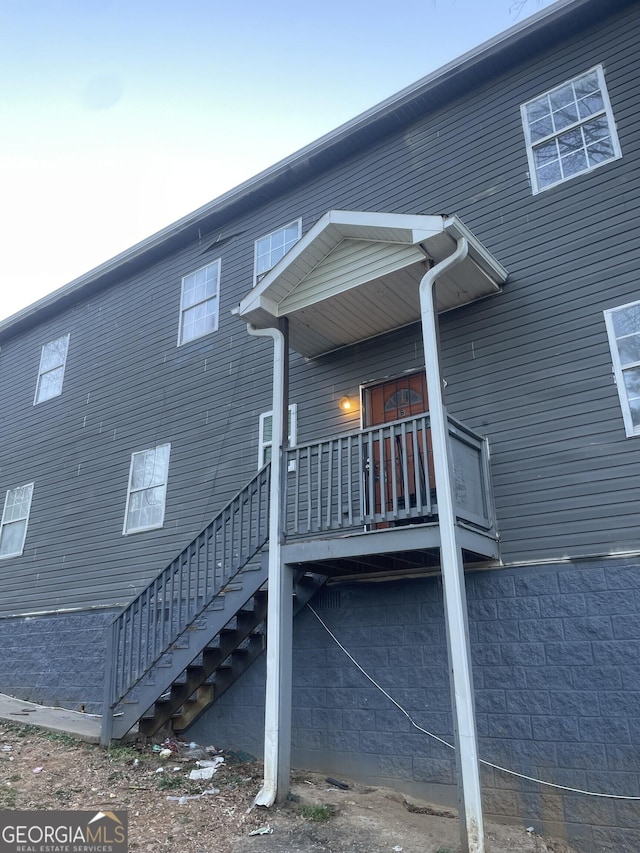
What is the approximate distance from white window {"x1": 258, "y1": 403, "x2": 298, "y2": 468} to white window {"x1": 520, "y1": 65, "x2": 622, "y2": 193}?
4176 mm

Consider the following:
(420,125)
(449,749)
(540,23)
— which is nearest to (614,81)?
(540,23)

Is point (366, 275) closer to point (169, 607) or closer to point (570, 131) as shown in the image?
point (570, 131)

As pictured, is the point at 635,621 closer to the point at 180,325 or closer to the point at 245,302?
the point at 245,302

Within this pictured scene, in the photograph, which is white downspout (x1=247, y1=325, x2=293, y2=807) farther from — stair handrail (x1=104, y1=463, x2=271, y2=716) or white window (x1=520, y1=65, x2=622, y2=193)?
white window (x1=520, y1=65, x2=622, y2=193)

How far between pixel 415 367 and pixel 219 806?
5069 mm

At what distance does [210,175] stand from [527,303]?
884cm

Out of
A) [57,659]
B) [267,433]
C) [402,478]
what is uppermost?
[267,433]

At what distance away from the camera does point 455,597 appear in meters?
5.40

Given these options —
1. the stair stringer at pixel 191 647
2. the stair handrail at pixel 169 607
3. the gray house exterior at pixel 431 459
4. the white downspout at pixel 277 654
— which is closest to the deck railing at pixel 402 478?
the gray house exterior at pixel 431 459

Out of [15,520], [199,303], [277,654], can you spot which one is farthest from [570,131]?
[15,520]

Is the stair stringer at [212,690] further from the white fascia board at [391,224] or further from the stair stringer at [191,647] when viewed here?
the white fascia board at [391,224]

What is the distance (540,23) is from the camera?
7777mm

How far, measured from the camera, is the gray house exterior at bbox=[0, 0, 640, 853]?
5957mm

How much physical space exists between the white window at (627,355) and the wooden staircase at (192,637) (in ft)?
12.7
